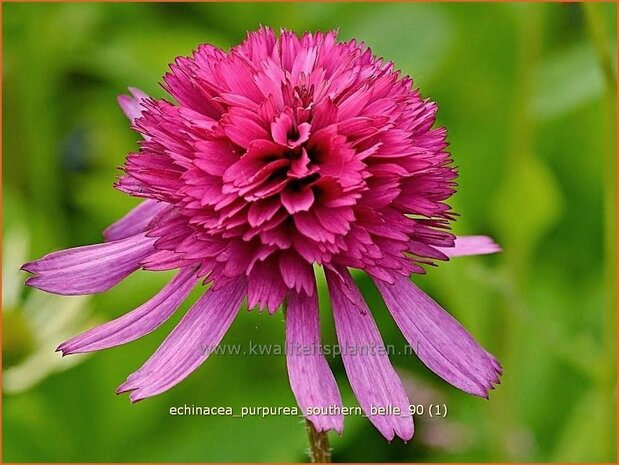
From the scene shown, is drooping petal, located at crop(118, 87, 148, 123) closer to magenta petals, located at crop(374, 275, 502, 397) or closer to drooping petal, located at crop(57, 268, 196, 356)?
drooping petal, located at crop(57, 268, 196, 356)

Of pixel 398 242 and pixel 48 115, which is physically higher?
pixel 48 115

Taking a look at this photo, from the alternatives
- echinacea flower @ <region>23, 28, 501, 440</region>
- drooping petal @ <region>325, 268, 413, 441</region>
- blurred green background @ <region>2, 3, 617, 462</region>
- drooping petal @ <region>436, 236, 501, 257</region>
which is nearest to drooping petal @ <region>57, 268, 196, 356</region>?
echinacea flower @ <region>23, 28, 501, 440</region>

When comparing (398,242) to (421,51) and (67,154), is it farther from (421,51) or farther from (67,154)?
(67,154)

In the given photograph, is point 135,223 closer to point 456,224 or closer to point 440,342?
point 440,342

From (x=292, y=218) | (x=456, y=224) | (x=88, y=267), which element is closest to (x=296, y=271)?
(x=292, y=218)

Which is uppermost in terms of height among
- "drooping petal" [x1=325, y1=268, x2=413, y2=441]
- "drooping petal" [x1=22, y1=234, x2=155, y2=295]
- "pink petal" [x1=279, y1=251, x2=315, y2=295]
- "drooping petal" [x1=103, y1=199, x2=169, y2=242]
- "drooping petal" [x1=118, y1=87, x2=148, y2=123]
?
"drooping petal" [x1=118, y1=87, x2=148, y2=123]

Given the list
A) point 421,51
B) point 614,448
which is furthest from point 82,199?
point 614,448
